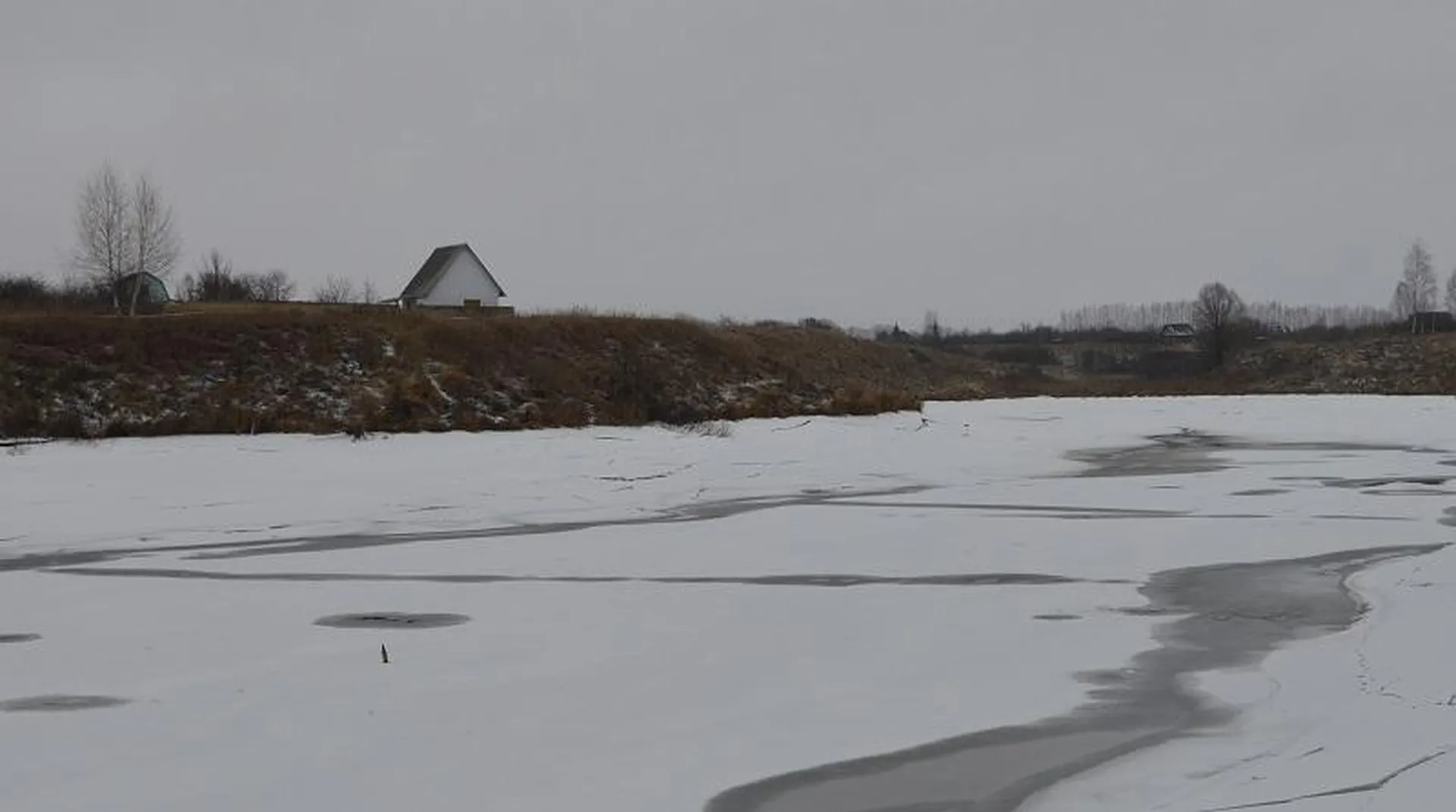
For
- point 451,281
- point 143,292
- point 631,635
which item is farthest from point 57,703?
point 451,281

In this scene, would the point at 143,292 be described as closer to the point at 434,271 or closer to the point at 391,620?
the point at 434,271

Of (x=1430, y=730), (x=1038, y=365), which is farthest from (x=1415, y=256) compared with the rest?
(x=1430, y=730)

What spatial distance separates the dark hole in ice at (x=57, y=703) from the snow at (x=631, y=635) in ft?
0.68

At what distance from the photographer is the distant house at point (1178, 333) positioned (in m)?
114

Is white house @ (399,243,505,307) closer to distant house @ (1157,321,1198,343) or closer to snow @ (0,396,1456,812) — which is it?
snow @ (0,396,1456,812)

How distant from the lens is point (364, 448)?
26406mm

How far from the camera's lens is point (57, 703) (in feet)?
25.9

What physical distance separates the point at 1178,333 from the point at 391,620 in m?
116

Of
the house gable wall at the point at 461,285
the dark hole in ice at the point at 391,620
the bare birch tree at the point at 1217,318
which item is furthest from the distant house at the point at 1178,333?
the dark hole in ice at the point at 391,620

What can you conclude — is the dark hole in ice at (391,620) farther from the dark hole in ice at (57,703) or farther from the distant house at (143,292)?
the distant house at (143,292)

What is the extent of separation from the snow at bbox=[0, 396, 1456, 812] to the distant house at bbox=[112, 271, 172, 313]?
2134 centimetres

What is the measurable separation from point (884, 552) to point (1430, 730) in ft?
25.1

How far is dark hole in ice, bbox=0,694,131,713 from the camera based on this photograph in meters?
7.75

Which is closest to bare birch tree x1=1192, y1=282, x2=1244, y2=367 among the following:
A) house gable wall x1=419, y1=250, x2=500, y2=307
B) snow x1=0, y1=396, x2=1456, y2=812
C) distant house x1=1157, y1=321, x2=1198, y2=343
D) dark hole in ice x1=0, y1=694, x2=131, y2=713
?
distant house x1=1157, y1=321, x2=1198, y2=343
